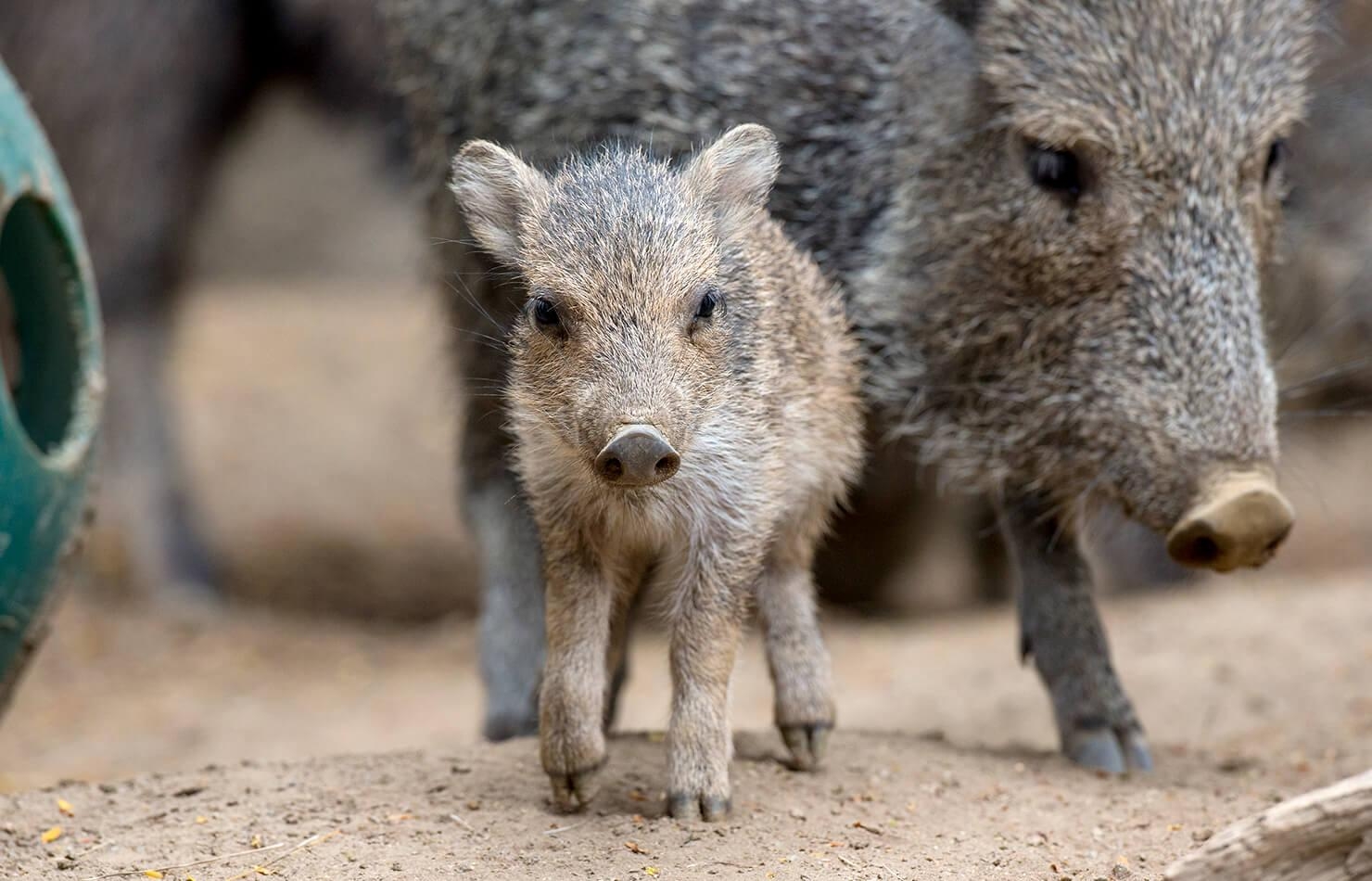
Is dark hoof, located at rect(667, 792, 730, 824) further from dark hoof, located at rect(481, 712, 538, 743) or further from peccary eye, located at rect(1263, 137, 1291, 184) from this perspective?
peccary eye, located at rect(1263, 137, 1291, 184)

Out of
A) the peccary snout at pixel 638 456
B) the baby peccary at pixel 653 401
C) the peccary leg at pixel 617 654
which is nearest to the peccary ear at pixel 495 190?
Answer: the baby peccary at pixel 653 401

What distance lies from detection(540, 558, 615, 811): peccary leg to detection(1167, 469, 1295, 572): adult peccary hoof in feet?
3.66

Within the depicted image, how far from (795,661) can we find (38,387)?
6.35 ft

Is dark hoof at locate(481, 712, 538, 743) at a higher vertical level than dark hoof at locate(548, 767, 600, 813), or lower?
higher

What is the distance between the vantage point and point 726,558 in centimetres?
300

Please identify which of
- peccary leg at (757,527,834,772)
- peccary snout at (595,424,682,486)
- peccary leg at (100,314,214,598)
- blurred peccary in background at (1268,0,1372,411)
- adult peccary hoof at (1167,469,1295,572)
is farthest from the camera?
peccary leg at (100,314,214,598)

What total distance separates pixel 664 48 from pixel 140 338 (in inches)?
165

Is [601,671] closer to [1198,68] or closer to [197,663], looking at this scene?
[1198,68]

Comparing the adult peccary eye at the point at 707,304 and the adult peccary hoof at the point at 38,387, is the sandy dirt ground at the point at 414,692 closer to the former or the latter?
the adult peccary hoof at the point at 38,387

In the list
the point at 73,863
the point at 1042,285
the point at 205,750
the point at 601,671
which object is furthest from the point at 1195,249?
the point at 205,750

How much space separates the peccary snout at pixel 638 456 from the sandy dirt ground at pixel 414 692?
652 millimetres

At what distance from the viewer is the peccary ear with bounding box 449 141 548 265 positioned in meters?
3.05

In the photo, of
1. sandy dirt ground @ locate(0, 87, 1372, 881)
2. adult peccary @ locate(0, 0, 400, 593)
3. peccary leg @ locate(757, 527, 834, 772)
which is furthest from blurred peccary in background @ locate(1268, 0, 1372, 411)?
peccary leg @ locate(757, 527, 834, 772)

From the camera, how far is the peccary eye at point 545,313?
2893mm
